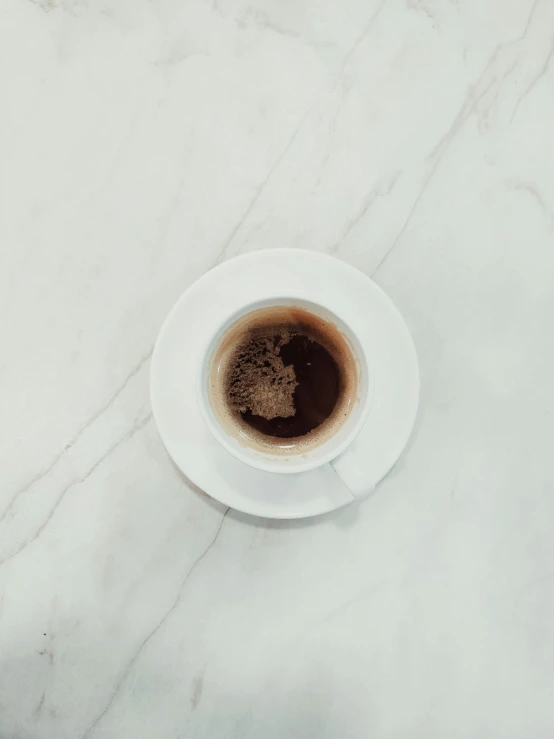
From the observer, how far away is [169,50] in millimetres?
986

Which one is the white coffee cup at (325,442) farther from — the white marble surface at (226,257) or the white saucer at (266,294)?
the white marble surface at (226,257)

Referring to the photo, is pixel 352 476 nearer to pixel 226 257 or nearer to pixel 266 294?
pixel 266 294

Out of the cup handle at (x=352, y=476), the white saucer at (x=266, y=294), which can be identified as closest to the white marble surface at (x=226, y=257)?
the white saucer at (x=266, y=294)

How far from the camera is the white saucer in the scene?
87 cm

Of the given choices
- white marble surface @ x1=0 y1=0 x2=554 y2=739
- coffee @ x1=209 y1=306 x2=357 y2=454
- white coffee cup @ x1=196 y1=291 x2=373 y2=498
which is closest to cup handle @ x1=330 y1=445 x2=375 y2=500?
white coffee cup @ x1=196 y1=291 x2=373 y2=498

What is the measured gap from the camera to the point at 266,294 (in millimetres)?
872

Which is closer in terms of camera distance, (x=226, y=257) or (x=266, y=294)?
(x=266, y=294)

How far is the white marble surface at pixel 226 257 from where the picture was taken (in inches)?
38.9

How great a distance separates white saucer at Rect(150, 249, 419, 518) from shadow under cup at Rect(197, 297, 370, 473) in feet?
0.13

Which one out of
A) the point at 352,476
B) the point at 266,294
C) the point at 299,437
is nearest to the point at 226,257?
the point at 266,294

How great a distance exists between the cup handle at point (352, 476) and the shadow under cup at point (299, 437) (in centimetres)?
2

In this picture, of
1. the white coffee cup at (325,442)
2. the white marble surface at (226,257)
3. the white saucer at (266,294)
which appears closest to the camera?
the white coffee cup at (325,442)

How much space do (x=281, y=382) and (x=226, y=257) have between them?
267 millimetres

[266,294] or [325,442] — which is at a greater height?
[266,294]
